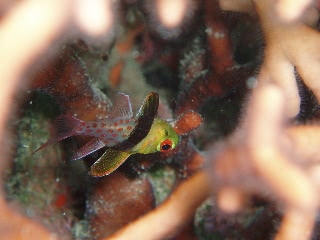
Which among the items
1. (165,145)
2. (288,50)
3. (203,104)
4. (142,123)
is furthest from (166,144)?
(288,50)

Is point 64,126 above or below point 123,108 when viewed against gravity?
above

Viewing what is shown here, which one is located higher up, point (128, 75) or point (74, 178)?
point (128, 75)

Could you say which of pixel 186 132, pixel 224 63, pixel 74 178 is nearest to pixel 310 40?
pixel 224 63

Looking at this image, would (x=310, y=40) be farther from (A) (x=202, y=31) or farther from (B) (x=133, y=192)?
(B) (x=133, y=192)

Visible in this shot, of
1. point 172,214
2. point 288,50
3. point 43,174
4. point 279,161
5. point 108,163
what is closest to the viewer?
point 279,161

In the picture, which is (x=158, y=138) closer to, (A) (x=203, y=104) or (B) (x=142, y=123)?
(B) (x=142, y=123)

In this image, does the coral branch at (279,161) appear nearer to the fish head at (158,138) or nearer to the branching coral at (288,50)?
the branching coral at (288,50)

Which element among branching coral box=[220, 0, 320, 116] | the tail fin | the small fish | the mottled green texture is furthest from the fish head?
the mottled green texture
